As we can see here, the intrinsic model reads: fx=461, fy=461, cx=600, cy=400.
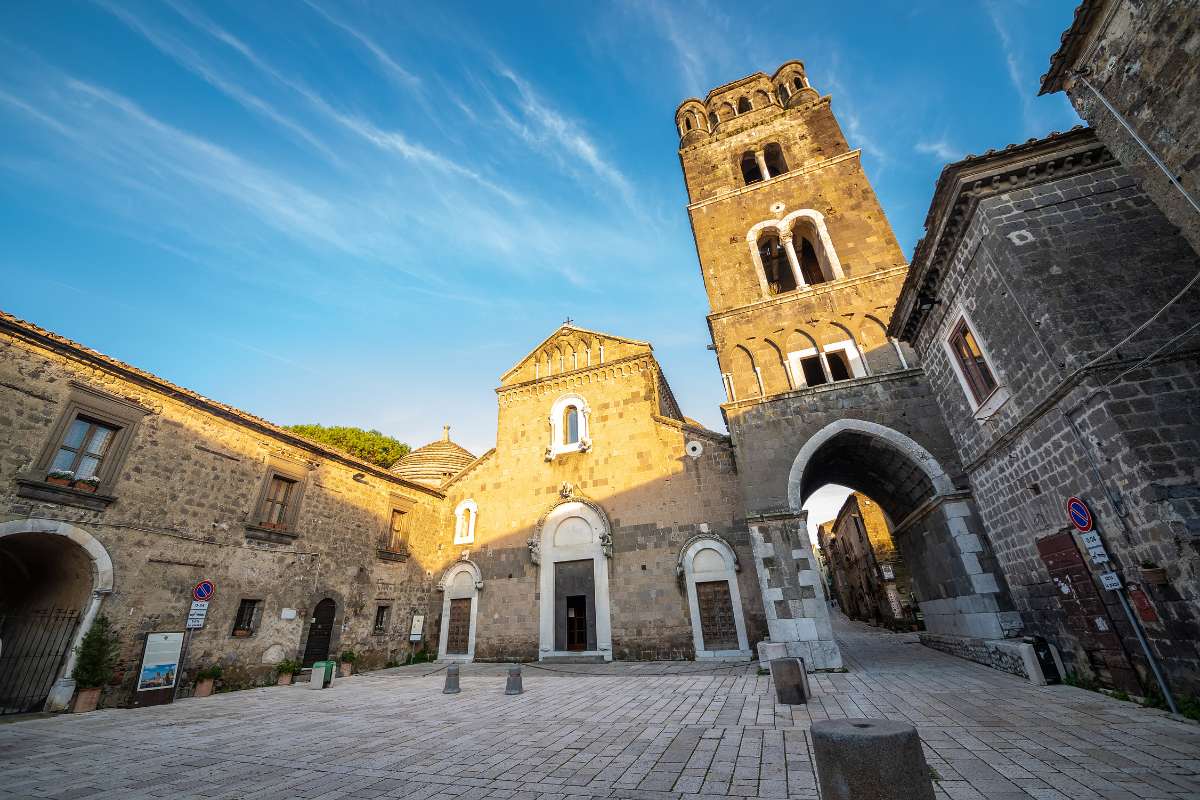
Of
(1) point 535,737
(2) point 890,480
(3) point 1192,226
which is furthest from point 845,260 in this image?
(1) point 535,737

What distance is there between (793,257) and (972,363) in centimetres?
737

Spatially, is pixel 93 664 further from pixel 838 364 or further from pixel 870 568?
pixel 870 568

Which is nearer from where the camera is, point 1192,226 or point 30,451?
point 1192,226

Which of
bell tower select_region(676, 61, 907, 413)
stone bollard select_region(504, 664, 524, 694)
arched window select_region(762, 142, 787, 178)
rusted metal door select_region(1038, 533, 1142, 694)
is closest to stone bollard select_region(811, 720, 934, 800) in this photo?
rusted metal door select_region(1038, 533, 1142, 694)

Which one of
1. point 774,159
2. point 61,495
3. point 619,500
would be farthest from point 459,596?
point 774,159

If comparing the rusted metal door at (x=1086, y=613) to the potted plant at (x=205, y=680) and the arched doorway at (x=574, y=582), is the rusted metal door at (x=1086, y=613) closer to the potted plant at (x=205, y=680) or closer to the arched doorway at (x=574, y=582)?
the arched doorway at (x=574, y=582)

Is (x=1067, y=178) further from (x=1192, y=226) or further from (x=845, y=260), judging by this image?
(x=845, y=260)

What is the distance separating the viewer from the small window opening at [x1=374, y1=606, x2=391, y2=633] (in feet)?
53.3

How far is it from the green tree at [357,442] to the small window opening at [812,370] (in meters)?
22.5

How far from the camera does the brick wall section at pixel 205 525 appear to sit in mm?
9703

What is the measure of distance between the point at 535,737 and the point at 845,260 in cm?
1544

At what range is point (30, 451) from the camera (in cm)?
946

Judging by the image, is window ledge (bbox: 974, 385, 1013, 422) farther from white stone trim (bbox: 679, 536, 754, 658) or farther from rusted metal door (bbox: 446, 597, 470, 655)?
rusted metal door (bbox: 446, 597, 470, 655)

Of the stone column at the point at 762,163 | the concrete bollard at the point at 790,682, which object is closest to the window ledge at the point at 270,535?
the concrete bollard at the point at 790,682
